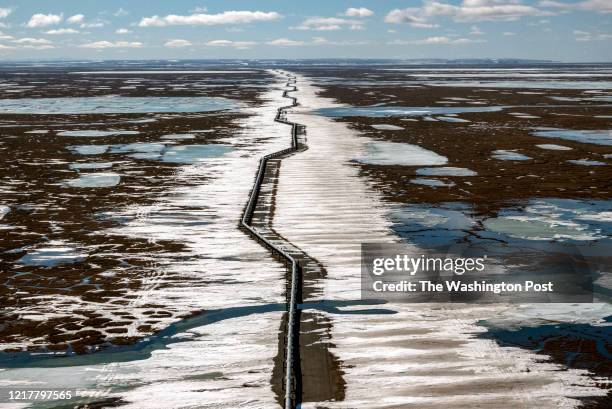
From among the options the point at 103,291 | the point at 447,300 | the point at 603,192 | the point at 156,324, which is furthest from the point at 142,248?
the point at 603,192

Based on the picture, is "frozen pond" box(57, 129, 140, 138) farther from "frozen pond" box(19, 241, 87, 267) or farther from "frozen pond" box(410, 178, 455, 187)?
"frozen pond" box(19, 241, 87, 267)

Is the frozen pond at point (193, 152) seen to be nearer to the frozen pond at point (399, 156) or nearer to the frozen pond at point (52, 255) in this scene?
the frozen pond at point (399, 156)

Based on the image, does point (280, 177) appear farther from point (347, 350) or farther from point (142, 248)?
point (347, 350)

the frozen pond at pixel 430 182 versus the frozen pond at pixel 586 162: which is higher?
the frozen pond at pixel 586 162

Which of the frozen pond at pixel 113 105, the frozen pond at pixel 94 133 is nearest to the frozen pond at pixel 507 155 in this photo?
the frozen pond at pixel 94 133

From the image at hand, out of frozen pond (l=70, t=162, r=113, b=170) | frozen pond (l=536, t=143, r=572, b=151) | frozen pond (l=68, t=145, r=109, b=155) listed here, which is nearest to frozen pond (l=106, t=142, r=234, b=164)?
frozen pond (l=68, t=145, r=109, b=155)
